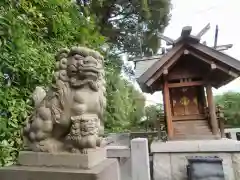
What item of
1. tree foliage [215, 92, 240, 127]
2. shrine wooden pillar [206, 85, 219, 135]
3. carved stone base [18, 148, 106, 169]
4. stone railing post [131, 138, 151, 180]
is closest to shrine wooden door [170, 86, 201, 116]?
shrine wooden pillar [206, 85, 219, 135]

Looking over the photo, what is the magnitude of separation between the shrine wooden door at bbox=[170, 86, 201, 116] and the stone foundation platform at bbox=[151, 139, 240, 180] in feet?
2.35

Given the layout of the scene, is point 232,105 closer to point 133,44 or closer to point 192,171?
point 133,44

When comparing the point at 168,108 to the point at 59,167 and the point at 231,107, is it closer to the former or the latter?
the point at 59,167

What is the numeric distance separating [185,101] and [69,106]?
3671 mm

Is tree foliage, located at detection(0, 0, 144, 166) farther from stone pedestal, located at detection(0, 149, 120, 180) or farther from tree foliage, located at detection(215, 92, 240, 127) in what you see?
tree foliage, located at detection(215, 92, 240, 127)

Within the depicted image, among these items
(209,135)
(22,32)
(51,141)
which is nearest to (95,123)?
(51,141)

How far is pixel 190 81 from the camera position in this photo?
4.39 metres

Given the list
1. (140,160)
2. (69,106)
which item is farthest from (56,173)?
(140,160)

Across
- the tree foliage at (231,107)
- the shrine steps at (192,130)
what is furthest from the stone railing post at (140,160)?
the tree foliage at (231,107)

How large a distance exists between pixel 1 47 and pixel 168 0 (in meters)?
6.92

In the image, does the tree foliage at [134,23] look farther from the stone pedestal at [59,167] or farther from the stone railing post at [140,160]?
the stone pedestal at [59,167]

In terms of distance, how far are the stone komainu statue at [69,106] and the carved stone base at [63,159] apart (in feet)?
0.13

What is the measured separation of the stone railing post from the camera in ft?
7.83

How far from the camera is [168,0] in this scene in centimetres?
756
